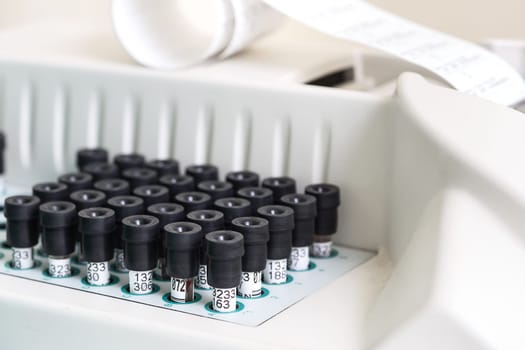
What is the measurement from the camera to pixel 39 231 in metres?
0.74

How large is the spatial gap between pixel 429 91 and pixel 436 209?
129mm

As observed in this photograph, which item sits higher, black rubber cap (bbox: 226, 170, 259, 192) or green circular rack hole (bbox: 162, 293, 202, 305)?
black rubber cap (bbox: 226, 170, 259, 192)

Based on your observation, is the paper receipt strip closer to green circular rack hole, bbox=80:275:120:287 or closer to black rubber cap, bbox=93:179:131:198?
black rubber cap, bbox=93:179:131:198

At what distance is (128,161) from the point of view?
85 centimetres

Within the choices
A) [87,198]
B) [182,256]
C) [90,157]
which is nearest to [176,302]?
[182,256]

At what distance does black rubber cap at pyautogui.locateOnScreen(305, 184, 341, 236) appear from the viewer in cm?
76

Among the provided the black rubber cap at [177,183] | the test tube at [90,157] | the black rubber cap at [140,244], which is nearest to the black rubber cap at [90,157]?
the test tube at [90,157]

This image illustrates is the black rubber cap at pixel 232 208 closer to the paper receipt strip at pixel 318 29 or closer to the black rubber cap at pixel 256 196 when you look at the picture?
the black rubber cap at pixel 256 196

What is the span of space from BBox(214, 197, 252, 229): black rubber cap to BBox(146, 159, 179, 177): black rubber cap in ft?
0.35

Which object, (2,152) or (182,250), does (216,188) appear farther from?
(2,152)

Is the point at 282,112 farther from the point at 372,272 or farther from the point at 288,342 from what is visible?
the point at 288,342

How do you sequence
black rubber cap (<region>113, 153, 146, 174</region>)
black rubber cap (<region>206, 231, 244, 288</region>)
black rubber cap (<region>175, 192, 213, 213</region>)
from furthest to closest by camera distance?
1. black rubber cap (<region>113, 153, 146, 174</region>)
2. black rubber cap (<region>175, 192, 213, 213</region>)
3. black rubber cap (<region>206, 231, 244, 288</region>)

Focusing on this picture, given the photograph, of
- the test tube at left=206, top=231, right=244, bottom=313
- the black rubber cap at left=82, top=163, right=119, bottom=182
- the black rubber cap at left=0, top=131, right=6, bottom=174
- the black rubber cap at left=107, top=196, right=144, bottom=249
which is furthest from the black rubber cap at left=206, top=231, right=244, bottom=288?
the black rubber cap at left=0, top=131, right=6, bottom=174

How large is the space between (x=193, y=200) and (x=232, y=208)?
4 centimetres
